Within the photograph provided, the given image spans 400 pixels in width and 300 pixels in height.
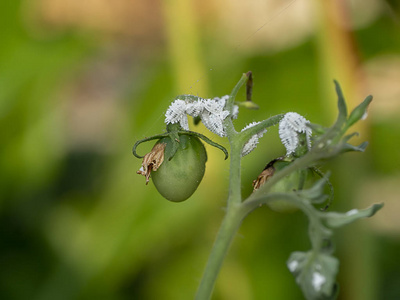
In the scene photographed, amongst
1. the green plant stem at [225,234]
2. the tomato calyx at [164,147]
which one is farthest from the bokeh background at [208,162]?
the green plant stem at [225,234]

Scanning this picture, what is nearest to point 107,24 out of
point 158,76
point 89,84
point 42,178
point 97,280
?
point 89,84

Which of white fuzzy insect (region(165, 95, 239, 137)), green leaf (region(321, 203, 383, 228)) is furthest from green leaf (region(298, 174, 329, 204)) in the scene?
white fuzzy insect (region(165, 95, 239, 137))

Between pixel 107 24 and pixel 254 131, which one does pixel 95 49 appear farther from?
pixel 254 131

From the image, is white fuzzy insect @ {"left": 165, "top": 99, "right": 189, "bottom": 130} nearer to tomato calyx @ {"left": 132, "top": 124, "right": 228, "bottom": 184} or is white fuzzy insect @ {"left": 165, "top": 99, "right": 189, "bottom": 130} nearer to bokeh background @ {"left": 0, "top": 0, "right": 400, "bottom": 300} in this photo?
tomato calyx @ {"left": 132, "top": 124, "right": 228, "bottom": 184}

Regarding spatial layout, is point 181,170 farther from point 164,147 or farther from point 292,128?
point 292,128

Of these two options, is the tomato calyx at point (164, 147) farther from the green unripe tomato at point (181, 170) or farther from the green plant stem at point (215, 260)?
the green plant stem at point (215, 260)

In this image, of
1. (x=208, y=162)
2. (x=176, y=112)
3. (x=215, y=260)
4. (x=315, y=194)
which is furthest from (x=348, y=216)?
(x=208, y=162)
